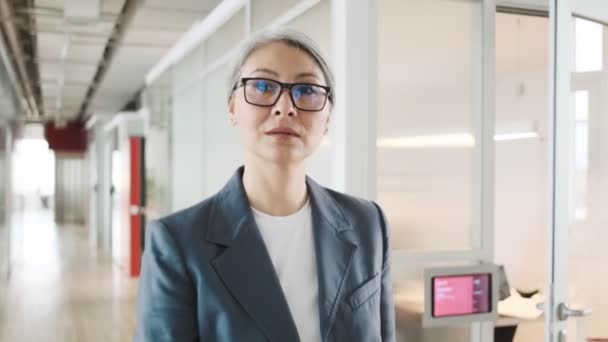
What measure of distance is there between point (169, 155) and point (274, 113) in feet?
19.7

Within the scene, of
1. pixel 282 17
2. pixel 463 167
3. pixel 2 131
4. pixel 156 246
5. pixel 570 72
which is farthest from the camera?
pixel 2 131

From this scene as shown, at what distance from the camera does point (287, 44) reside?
4.19 feet

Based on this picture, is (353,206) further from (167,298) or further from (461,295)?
(461,295)

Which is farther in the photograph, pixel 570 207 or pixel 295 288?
pixel 570 207

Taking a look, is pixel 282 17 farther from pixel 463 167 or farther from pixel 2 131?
pixel 2 131

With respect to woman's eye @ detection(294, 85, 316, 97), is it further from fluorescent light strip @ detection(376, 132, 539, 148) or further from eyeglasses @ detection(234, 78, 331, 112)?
fluorescent light strip @ detection(376, 132, 539, 148)

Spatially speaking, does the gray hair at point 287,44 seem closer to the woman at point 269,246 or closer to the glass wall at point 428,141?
the woman at point 269,246

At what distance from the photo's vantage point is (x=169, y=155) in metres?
7.08

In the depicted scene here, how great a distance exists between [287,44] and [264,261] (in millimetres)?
429

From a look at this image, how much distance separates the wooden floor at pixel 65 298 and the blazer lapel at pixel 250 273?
17.0 feet

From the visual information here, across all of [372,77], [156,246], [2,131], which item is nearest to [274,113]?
[156,246]

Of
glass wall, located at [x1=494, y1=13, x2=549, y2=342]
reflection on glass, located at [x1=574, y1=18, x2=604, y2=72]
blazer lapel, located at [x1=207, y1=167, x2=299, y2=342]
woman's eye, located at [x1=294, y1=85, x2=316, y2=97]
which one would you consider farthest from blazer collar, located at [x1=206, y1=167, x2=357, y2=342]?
glass wall, located at [x1=494, y1=13, x2=549, y2=342]

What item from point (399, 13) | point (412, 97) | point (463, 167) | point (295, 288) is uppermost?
point (399, 13)

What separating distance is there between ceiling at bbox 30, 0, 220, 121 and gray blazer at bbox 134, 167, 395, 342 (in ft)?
17.6
